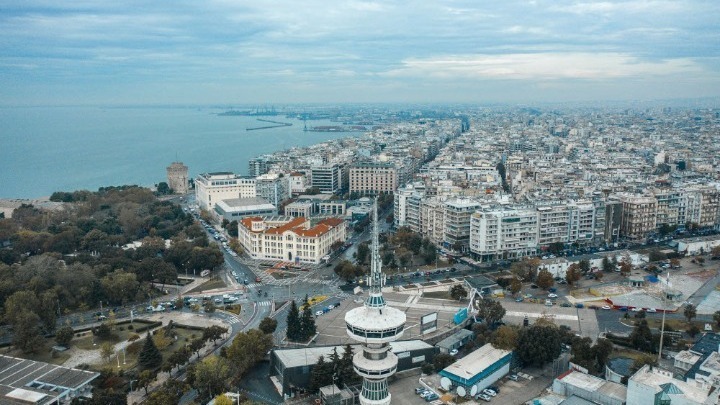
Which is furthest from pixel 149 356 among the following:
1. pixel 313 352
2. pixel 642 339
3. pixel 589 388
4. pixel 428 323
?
pixel 642 339

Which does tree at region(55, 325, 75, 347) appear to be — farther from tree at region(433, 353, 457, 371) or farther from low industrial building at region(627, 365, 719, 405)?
low industrial building at region(627, 365, 719, 405)

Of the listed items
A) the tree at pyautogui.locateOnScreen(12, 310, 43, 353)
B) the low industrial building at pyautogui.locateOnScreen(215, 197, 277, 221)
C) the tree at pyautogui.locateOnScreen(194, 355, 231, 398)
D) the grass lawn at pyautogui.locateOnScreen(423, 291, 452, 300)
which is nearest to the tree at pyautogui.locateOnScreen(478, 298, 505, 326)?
the grass lawn at pyautogui.locateOnScreen(423, 291, 452, 300)

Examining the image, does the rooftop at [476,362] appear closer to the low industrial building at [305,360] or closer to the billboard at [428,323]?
the low industrial building at [305,360]

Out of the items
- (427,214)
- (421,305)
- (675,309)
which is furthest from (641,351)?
(427,214)

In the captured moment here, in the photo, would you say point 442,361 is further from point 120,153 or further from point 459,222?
point 120,153

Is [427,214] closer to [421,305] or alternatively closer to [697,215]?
[421,305]

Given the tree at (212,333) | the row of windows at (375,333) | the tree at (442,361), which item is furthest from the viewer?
the tree at (212,333)

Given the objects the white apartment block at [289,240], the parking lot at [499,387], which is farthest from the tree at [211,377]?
the white apartment block at [289,240]
